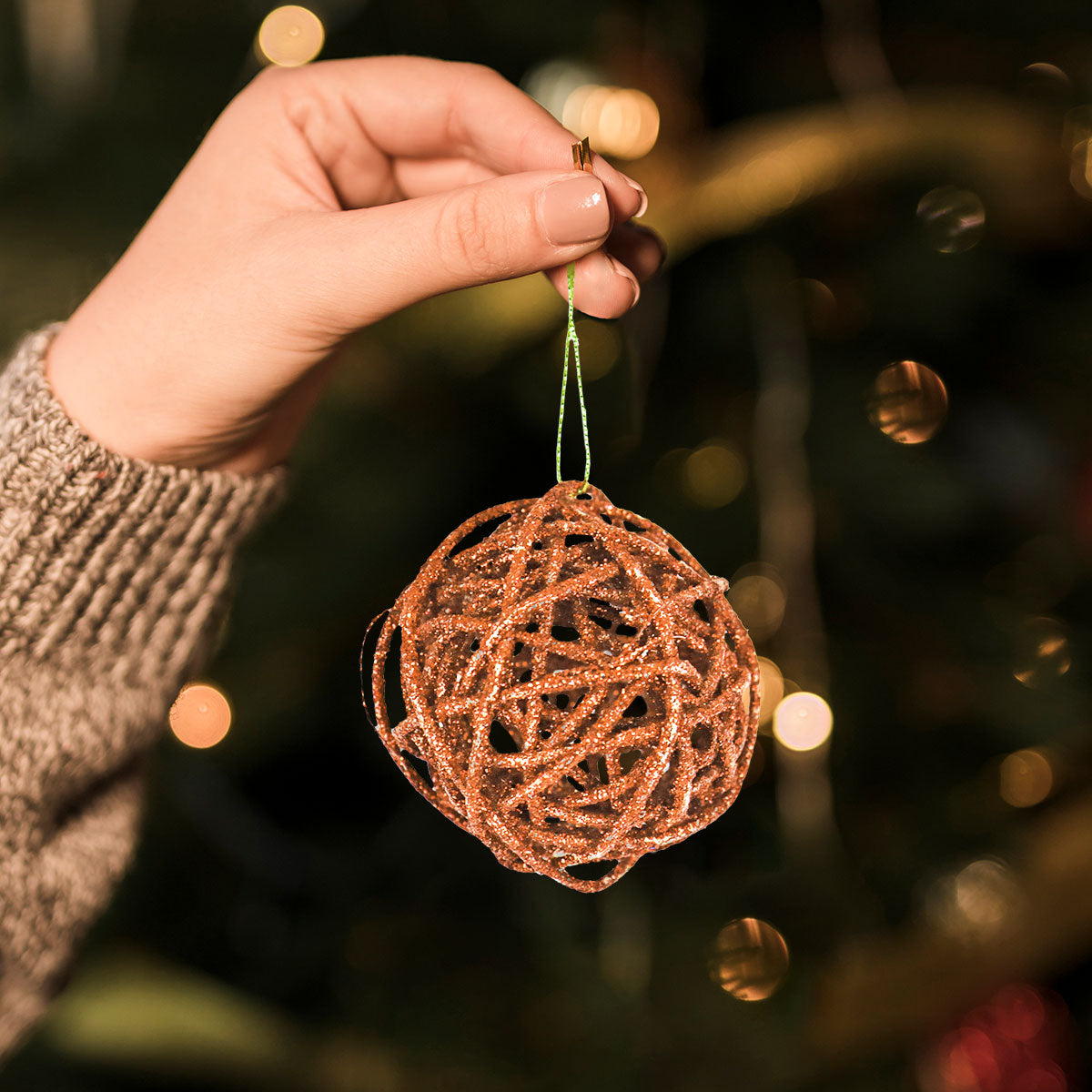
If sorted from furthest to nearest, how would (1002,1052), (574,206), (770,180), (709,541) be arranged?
(1002,1052) < (709,541) < (770,180) < (574,206)

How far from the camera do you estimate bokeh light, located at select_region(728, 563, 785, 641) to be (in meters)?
0.91

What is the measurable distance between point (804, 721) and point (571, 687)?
497 mm

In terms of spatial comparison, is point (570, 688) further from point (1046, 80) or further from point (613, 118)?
point (1046, 80)

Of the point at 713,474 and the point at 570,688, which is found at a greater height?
the point at 570,688

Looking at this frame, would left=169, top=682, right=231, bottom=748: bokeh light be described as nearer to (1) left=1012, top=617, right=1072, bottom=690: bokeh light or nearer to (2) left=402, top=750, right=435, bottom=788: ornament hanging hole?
(2) left=402, top=750, right=435, bottom=788: ornament hanging hole

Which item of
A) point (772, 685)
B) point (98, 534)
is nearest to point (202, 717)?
point (98, 534)

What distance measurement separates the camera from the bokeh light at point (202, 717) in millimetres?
882

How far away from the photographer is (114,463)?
1.60 ft

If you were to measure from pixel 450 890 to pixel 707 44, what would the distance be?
91 centimetres

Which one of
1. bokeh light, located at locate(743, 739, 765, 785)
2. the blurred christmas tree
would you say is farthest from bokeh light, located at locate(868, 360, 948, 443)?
bokeh light, located at locate(743, 739, 765, 785)

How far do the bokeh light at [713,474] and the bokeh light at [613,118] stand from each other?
28 cm

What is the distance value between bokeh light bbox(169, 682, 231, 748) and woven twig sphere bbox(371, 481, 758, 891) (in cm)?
46

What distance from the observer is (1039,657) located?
0.87 metres

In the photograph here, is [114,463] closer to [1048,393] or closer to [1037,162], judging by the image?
[1037,162]
